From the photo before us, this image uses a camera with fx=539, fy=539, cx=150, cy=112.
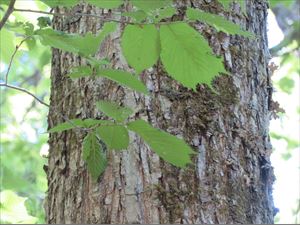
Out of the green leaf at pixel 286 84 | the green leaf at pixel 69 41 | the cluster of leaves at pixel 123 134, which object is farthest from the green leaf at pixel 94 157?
the green leaf at pixel 286 84

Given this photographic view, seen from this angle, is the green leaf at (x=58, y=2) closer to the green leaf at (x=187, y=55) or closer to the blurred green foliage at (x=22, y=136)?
the green leaf at (x=187, y=55)

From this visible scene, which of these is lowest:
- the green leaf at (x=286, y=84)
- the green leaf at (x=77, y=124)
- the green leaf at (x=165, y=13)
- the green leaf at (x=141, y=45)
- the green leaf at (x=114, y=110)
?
the green leaf at (x=77, y=124)

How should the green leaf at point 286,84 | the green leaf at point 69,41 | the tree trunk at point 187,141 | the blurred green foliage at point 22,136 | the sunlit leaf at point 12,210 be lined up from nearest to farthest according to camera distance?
the green leaf at point 69,41
the tree trunk at point 187,141
the blurred green foliage at point 22,136
the sunlit leaf at point 12,210
the green leaf at point 286,84

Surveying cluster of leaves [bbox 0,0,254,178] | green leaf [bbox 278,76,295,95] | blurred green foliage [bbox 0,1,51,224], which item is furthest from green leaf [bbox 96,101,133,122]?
green leaf [bbox 278,76,295,95]

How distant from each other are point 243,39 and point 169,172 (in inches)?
17.1

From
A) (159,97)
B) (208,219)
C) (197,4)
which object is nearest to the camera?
(208,219)

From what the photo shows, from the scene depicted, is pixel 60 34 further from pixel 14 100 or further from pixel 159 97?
pixel 14 100

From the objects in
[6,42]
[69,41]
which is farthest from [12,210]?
[69,41]

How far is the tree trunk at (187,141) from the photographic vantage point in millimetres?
1106

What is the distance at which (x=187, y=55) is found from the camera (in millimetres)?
890

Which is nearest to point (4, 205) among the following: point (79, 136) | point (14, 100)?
point (79, 136)

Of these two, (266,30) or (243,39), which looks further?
(266,30)

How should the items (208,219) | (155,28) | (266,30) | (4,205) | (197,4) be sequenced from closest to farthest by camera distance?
(155,28) < (208,219) < (197,4) < (266,30) < (4,205)

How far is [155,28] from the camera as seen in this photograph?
88 cm
